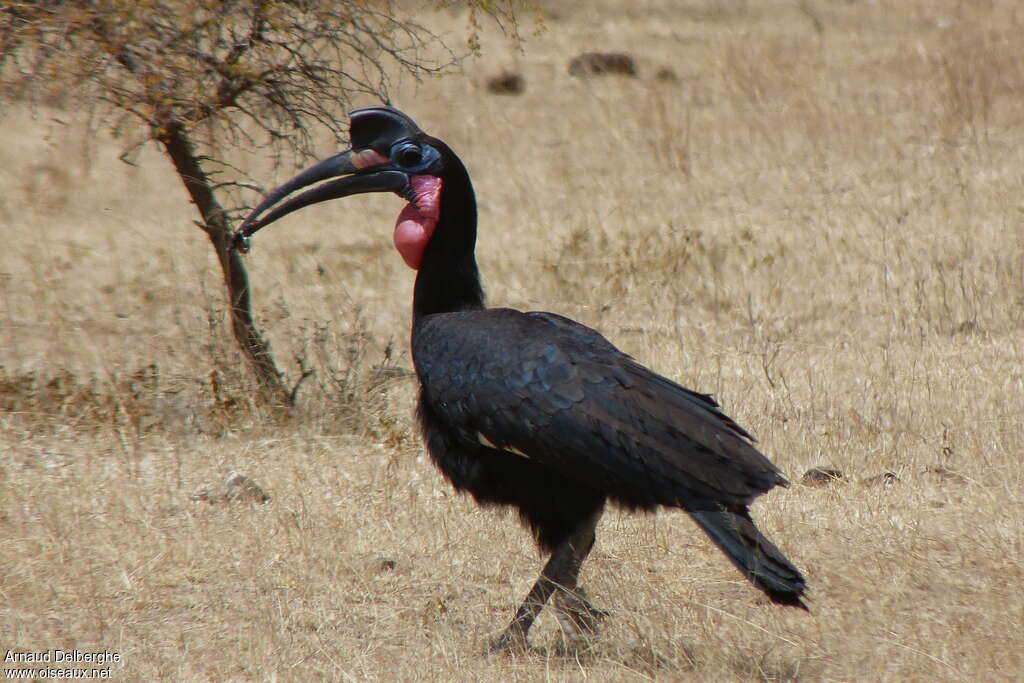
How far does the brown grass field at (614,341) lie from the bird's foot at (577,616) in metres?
0.09

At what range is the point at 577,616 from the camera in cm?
414

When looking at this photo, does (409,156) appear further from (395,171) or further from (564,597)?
(564,597)

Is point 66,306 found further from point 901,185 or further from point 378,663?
point 901,185

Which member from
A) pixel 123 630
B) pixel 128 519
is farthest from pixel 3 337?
pixel 123 630

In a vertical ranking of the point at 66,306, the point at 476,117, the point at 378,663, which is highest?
the point at 476,117

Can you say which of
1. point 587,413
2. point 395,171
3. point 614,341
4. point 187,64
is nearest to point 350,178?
point 395,171

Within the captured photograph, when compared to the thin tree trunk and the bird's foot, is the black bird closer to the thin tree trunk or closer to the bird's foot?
the bird's foot

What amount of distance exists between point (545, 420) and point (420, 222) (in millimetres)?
1118

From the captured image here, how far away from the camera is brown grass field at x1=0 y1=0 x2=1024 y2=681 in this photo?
4.13 m

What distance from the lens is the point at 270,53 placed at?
243 inches

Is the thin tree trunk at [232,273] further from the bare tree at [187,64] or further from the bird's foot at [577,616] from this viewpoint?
the bird's foot at [577,616]

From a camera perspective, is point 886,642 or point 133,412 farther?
point 133,412

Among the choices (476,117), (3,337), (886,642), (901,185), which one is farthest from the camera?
(476,117)

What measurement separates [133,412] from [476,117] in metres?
7.15
